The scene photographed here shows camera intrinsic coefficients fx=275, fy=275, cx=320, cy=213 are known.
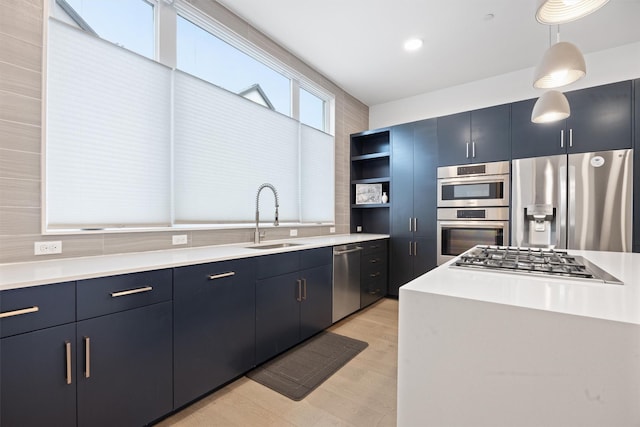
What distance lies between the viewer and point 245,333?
1951mm

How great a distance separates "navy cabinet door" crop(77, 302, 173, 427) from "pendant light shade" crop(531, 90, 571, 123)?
8.94 ft

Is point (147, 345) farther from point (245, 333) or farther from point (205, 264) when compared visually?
point (245, 333)

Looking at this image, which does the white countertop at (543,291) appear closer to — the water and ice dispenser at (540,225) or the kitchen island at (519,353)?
the kitchen island at (519,353)

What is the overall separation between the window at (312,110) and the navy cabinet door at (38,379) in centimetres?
302

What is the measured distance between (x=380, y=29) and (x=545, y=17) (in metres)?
1.84

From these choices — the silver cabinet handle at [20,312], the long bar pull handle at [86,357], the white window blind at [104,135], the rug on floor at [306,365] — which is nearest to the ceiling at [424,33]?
the white window blind at [104,135]

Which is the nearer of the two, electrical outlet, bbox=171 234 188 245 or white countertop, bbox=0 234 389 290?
white countertop, bbox=0 234 389 290

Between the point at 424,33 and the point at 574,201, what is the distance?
2.25 meters

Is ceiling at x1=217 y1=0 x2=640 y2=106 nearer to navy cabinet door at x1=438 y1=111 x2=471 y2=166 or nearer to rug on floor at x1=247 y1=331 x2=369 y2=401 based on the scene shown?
navy cabinet door at x1=438 y1=111 x2=471 y2=166

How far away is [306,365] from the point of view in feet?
7.11

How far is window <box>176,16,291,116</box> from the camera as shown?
232 cm

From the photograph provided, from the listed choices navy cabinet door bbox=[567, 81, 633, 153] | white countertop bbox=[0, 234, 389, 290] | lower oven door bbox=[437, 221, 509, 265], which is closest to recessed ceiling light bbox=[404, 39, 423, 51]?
navy cabinet door bbox=[567, 81, 633, 153]

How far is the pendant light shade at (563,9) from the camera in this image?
1.13 m

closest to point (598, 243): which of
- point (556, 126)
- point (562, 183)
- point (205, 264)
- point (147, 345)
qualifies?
point (562, 183)
